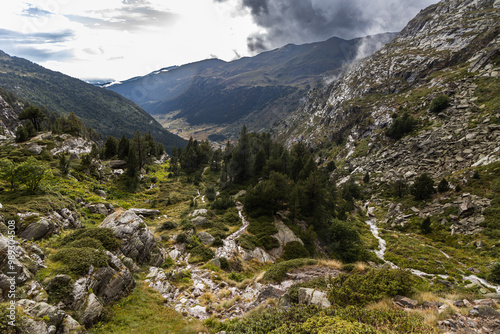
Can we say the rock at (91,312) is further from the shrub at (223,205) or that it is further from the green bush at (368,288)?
the shrub at (223,205)

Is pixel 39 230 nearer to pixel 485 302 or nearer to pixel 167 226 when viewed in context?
pixel 167 226

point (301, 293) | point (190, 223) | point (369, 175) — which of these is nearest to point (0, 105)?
point (190, 223)

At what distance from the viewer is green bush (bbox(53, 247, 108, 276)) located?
45.2 feet

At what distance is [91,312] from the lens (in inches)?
494

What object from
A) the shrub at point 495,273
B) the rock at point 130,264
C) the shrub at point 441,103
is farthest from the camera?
the shrub at point 441,103

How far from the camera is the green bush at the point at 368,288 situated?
40.9 ft

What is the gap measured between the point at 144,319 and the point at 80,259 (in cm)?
637

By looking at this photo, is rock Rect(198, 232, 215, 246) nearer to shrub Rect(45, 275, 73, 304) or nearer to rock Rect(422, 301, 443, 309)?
shrub Rect(45, 275, 73, 304)

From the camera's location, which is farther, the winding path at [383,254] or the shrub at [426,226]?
the shrub at [426,226]

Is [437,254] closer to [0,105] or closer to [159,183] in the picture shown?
[159,183]

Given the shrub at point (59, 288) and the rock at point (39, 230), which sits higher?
the rock at point (39, 230)

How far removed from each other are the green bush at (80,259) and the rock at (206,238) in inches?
652

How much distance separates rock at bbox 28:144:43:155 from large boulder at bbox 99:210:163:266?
140 feet

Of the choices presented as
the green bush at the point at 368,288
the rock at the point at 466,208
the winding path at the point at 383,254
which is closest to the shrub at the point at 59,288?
the green bush at the point at 368,288
